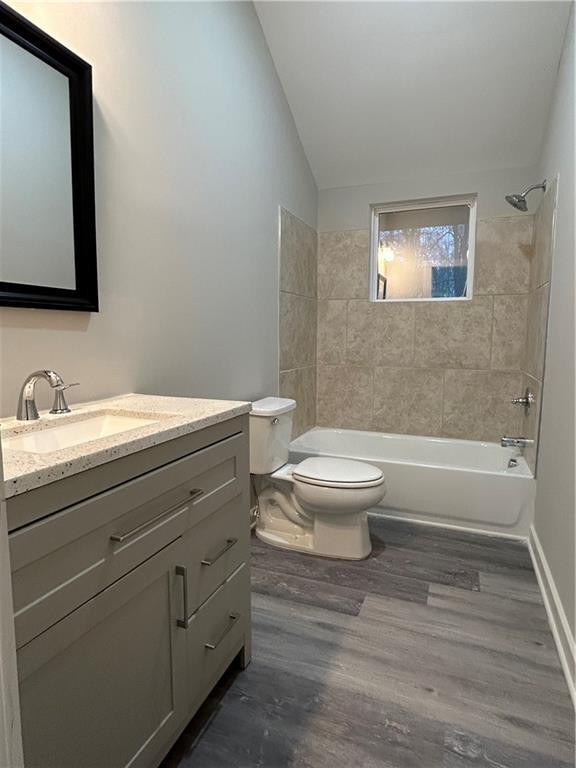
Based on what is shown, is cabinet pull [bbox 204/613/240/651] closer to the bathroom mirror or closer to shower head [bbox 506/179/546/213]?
the bathroom mirror

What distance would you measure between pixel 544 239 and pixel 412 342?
112 centimetres

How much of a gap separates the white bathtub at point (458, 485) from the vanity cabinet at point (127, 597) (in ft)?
5.27

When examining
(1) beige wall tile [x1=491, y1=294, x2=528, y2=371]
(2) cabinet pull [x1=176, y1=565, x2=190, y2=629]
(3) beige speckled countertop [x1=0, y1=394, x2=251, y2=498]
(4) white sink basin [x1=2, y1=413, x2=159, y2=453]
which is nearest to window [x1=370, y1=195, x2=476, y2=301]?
(1) beige wall tile [x1=491, y1=294, x2=528, y2=371]

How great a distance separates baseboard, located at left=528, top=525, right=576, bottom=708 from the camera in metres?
1.54

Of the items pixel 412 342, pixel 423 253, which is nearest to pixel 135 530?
pixel 412 342

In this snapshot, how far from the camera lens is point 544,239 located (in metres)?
2.56

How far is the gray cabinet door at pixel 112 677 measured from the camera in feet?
2.69

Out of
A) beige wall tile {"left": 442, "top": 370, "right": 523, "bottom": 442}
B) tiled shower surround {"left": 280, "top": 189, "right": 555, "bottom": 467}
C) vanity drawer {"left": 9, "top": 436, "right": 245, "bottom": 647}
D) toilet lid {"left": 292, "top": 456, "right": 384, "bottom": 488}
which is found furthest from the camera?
beige wall tile {"left": 442, "top": 370, "right": 523, "bottom": 442}

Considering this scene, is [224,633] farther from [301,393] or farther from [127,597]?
[301,393]

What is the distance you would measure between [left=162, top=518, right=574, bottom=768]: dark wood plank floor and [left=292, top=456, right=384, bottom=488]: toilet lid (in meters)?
0.41

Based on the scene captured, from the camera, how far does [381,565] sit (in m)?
2.29

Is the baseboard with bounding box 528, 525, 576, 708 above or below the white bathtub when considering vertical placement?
below

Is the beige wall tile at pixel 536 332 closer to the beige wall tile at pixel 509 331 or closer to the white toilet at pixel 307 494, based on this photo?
the beige wall tile at pixel 509 331

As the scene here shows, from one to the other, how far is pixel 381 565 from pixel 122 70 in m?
2.33
